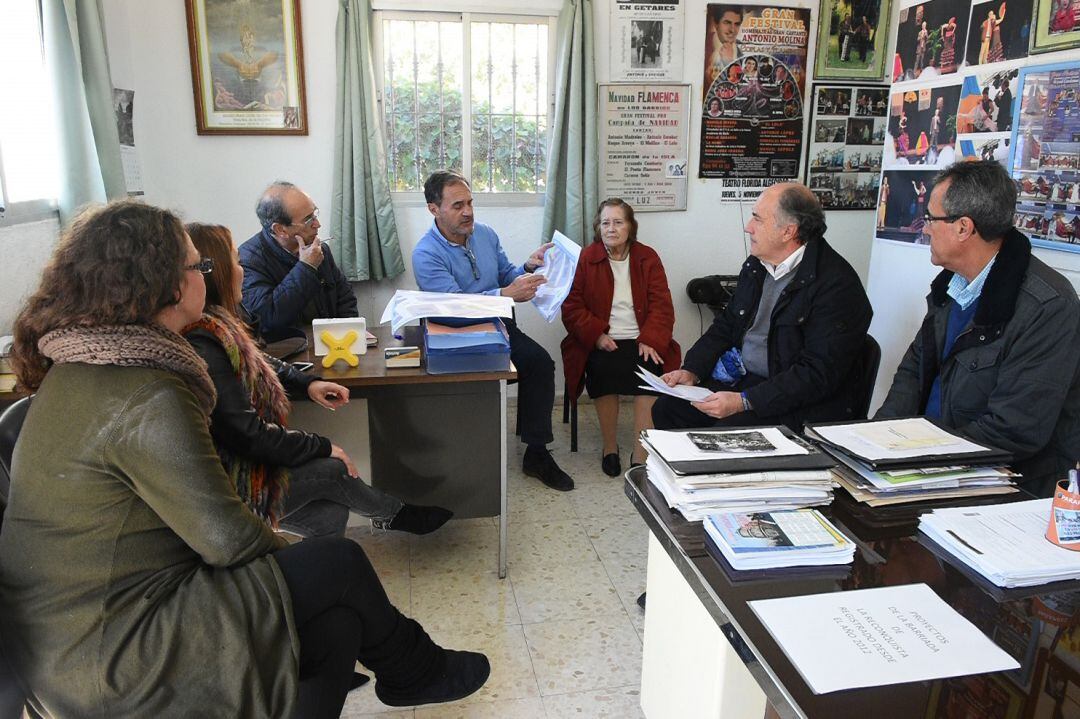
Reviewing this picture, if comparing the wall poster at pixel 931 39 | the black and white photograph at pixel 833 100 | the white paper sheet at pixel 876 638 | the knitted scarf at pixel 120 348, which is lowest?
the white paper sheet at pixel 876 638

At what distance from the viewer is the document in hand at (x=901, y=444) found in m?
1.43

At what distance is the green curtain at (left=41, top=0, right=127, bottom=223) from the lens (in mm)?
2662

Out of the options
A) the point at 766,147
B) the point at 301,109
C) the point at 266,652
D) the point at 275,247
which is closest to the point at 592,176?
the point at 766,147

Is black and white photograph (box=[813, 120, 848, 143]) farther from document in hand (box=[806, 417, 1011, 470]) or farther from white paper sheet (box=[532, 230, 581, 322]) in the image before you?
document in hand (box=[806, 417, 1011, 470])

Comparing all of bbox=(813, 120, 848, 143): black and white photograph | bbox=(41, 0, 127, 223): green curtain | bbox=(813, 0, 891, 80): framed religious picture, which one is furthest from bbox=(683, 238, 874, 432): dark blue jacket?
bbox=(41, 0, 127, 223): green curtain

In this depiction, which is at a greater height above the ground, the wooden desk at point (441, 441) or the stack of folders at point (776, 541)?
the stack of folders at point (776, 541)

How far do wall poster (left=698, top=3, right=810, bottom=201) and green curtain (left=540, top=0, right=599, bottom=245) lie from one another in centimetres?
67

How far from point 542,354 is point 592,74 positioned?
1.53m

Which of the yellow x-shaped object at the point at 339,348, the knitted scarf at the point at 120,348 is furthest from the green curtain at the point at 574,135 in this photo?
the knitted scarf at the point at 120,348

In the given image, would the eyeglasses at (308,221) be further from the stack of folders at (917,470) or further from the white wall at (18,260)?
the stack of folders at (917,470)

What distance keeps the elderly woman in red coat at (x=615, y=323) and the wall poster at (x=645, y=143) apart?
0.53 metres

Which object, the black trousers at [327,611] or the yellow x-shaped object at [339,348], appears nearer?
the black trousers at [327,611]

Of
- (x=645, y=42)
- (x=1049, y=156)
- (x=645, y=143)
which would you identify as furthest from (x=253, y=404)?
(x=645, y=42)

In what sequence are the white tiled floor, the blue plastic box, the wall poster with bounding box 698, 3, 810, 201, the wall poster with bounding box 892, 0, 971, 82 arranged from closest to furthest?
the white tiled floor
the blue plastic box
the wall poster with bounding box 892, 0, 971, 82
the wall poster with bounding box 698, 3, 810, 201
